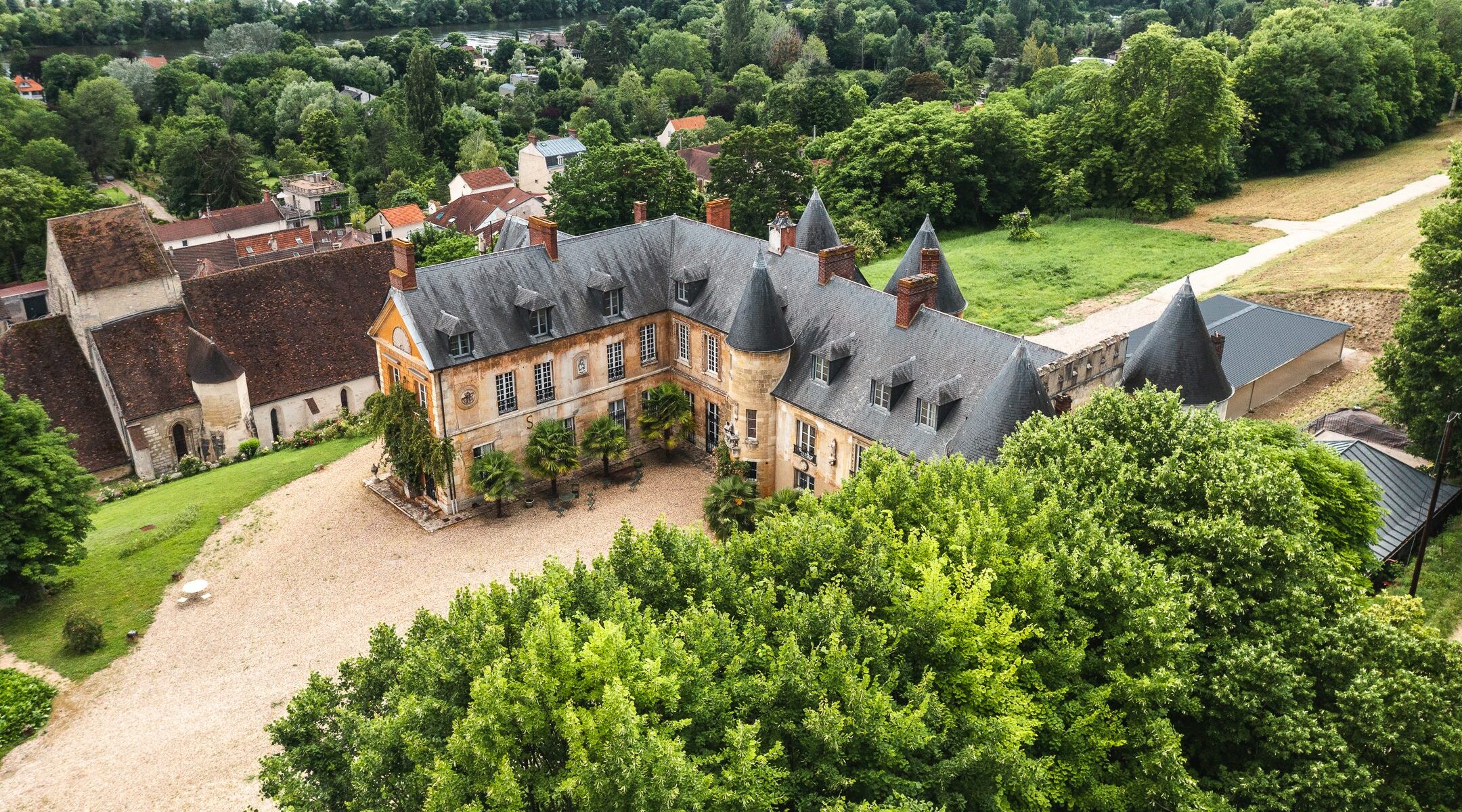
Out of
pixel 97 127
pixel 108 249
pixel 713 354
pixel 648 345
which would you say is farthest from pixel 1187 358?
pixel 97 127

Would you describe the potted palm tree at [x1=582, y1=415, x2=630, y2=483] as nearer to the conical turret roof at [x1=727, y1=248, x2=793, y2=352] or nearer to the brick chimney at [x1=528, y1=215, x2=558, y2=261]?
the conical turret roof at [x1=727, y1=248, x2=793, y2=352]

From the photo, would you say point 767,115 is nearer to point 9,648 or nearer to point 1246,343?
Result: point 1246,343

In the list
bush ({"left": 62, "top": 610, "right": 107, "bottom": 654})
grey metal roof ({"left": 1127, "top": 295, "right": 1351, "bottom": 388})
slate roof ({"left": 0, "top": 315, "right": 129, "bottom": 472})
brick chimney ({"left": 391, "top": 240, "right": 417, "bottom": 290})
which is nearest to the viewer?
bush ({"left": 62, "top": 610, "right": 107, "bottom": 654})

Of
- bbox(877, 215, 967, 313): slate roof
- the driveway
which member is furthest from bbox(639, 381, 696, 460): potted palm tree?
the driveway

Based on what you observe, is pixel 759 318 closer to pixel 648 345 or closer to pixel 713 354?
pixel 713 354

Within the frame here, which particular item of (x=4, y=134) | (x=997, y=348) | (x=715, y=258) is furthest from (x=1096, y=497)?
(x=4, y=134)

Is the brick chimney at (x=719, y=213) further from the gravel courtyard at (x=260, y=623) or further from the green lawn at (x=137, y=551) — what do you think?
the green lawn at (x=137, y=551)
